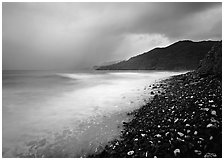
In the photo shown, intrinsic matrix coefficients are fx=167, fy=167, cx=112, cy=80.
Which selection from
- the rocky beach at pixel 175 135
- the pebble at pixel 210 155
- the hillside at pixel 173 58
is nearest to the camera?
the pebble at pixel 210 155

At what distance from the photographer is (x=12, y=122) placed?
260 inches

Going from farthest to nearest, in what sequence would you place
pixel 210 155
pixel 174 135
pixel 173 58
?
1. pixel 173 58
2. pixel 174 135
3. pixel 210 155

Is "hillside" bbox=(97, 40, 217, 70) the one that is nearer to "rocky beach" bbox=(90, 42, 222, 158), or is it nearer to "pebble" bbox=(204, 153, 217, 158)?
"rocky beach" bbox=(90, 42, 222, 158)

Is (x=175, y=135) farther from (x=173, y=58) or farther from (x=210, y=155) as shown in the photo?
(x=173, y=58)

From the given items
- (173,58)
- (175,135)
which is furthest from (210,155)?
(173,58)

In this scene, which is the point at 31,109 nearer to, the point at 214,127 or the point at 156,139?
the point at 156,139

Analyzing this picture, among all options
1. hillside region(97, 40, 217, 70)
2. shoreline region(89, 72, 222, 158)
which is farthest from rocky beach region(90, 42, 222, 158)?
hillside region(97, 40, 217, 70)

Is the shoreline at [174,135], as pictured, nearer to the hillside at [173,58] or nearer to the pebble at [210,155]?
the pebble at [210,155]

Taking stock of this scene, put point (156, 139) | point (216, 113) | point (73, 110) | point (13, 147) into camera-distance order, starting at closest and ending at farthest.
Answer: point (156, 139) → point (13, 147) → point (216, 113) → point (73, 110)

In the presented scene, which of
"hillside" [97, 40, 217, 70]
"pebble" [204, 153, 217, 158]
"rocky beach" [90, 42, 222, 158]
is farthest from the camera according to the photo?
"hillside" [97, 40, 217, 70]

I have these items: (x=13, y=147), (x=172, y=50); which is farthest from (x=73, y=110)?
(x=172, y=50)

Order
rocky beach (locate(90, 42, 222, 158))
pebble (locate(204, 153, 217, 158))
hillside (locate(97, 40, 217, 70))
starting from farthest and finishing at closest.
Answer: hillside (locate(97, 40, 217, 70))
rocky beach (locate(90, 42, 222, 158))
pebble (locate(204, 153, 217, 158))

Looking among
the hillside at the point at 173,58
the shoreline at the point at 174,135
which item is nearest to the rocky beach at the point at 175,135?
the shoreline at the point at 174,135

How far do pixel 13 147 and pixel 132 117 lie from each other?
4267 mm
